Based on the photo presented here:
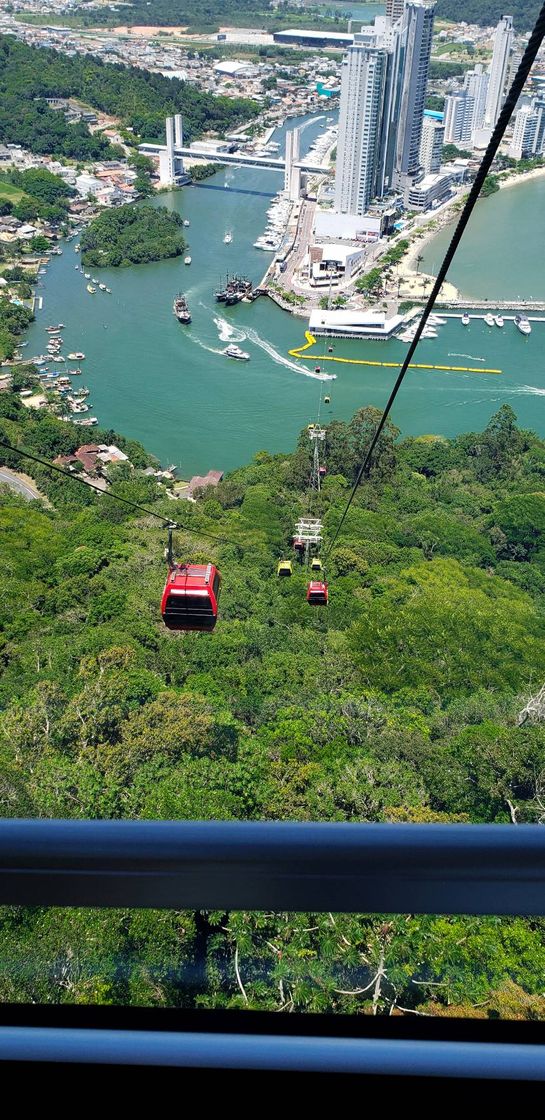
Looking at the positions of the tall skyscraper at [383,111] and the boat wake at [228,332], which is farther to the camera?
the tall skyscraper at [383,111]

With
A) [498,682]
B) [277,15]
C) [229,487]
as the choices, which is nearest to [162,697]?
[498,682]

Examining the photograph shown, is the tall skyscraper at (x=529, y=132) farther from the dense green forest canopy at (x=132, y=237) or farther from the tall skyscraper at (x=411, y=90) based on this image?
the dense green forest canopy at (x=132, y=237)

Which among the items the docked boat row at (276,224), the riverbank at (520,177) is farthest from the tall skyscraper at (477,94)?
the docked boat row at (276,224)

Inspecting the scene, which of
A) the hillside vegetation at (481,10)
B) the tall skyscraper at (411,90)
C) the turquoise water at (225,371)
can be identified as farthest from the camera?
the hillside vegetation at (481,10)

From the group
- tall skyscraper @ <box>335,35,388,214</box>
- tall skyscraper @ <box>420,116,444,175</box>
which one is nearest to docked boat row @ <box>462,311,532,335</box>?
tall skyscraper @ <box>335,35,388,214</box>

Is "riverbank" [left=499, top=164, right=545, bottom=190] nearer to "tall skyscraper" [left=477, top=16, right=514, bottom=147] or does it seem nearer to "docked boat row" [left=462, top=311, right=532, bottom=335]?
"tall skyscraper" [left=477, top=16, right=514, bottom=147]

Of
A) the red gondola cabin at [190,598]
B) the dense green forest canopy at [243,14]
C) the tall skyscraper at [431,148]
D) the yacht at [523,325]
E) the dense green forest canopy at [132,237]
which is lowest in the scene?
the yacht at [523,325]
